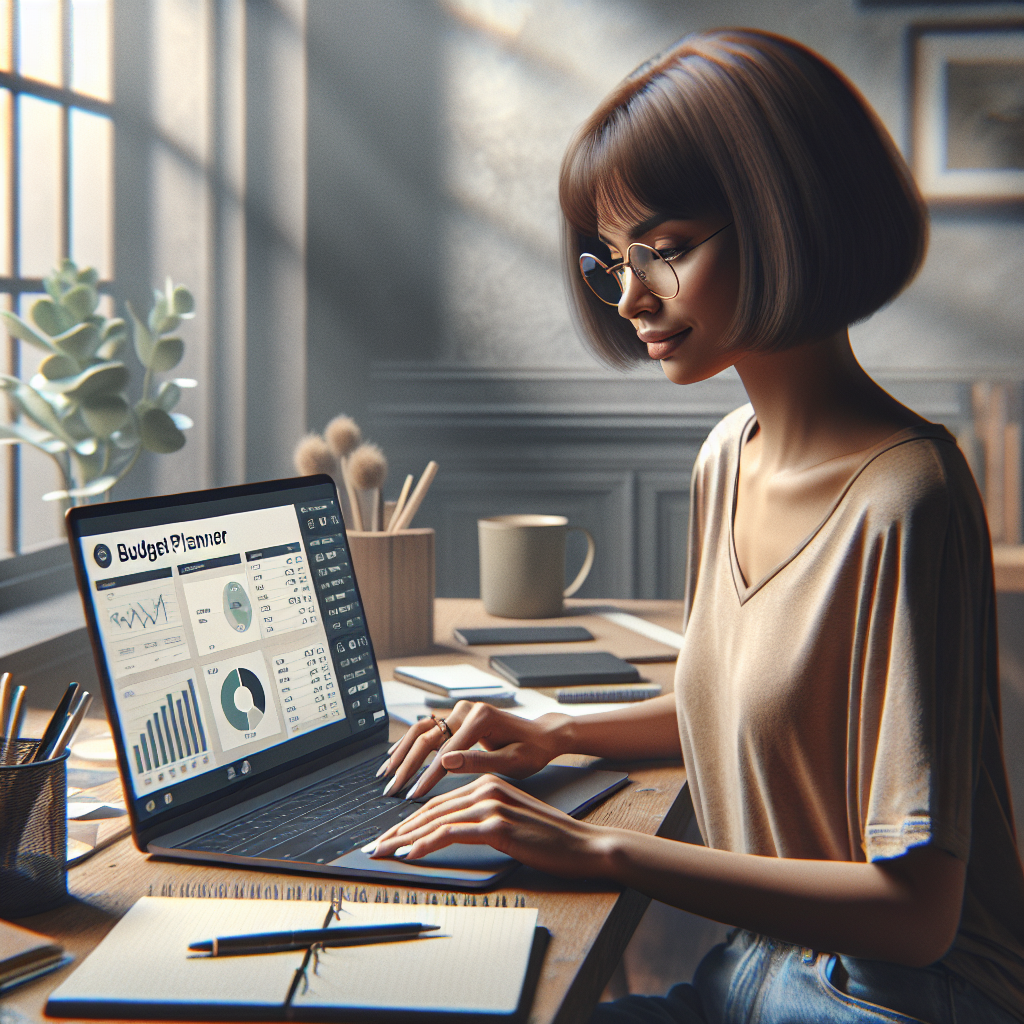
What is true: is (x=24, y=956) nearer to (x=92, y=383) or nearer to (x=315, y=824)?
(x=315, y=824)

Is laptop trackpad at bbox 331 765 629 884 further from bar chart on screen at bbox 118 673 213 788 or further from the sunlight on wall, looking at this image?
the sunlight on wall

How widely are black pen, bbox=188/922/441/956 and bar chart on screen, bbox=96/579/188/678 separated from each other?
0.23 m

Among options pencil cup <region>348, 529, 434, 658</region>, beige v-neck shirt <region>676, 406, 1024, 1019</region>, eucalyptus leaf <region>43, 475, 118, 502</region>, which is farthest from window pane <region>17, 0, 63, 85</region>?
beige v-neck shirt <region>676, 406, 1024, 1019</region>

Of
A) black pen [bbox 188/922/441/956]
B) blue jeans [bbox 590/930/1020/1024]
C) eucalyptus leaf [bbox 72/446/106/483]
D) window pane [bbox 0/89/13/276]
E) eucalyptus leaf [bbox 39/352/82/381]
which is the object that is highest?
window pane [bbox 0/89/13/276]

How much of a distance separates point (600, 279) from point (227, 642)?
1.65 feet

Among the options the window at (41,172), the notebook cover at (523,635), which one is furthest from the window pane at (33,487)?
the notebook cover at (523,635)

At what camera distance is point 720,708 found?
92 centimetres

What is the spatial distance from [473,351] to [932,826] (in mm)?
2192

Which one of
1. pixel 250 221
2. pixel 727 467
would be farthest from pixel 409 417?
pixel 727 467

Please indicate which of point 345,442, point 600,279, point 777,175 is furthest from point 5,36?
point 777,175

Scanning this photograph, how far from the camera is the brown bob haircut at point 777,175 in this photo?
0.80m

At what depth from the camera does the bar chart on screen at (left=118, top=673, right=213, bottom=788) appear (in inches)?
29.8

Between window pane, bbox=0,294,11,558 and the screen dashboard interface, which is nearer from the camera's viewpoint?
the screen dashboard interface

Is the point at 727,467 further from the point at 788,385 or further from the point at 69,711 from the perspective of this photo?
the point at 69,711
